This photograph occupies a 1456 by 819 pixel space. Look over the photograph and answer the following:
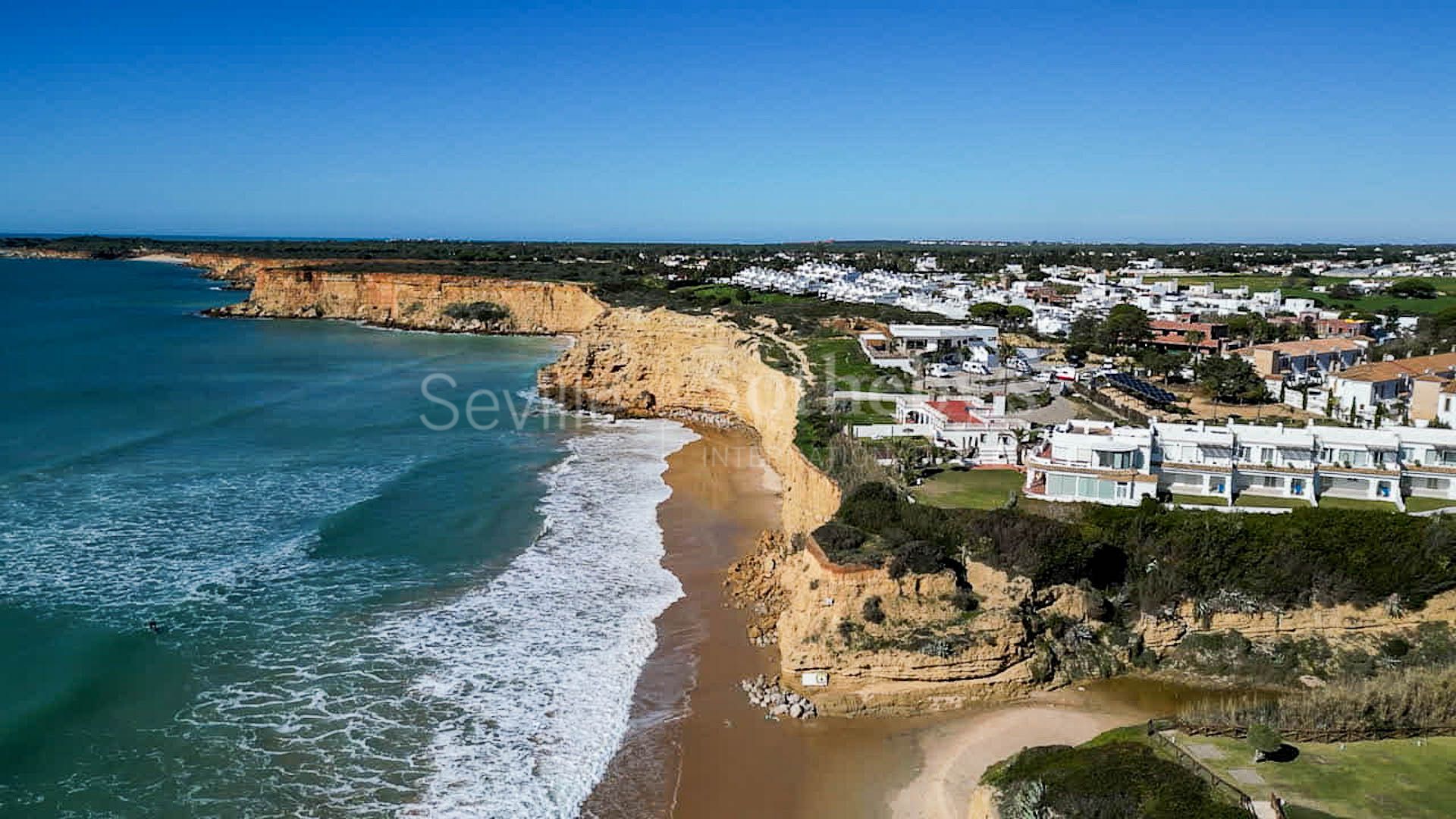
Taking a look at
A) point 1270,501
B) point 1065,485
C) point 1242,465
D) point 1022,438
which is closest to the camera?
point 1065,485

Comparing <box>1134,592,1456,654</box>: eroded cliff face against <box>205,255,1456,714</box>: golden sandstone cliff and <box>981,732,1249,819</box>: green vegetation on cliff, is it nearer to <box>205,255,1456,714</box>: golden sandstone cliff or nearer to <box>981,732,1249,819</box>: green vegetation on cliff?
<box>205,255,1456,714</box>: golden sandstone cliff

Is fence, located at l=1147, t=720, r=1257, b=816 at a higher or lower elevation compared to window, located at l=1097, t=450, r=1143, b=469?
lower

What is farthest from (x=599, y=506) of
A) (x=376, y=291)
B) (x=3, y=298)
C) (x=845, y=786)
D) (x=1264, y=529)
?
(x=3, y=298)

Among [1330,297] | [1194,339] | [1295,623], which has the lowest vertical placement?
[1295,623]

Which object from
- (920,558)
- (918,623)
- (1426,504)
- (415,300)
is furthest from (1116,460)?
(415,300)

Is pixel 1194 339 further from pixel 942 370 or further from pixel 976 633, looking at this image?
pixel 976 633

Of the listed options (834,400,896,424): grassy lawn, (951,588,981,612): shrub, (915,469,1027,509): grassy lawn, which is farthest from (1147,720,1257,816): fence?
(834,400,896,424): grassy lawn
